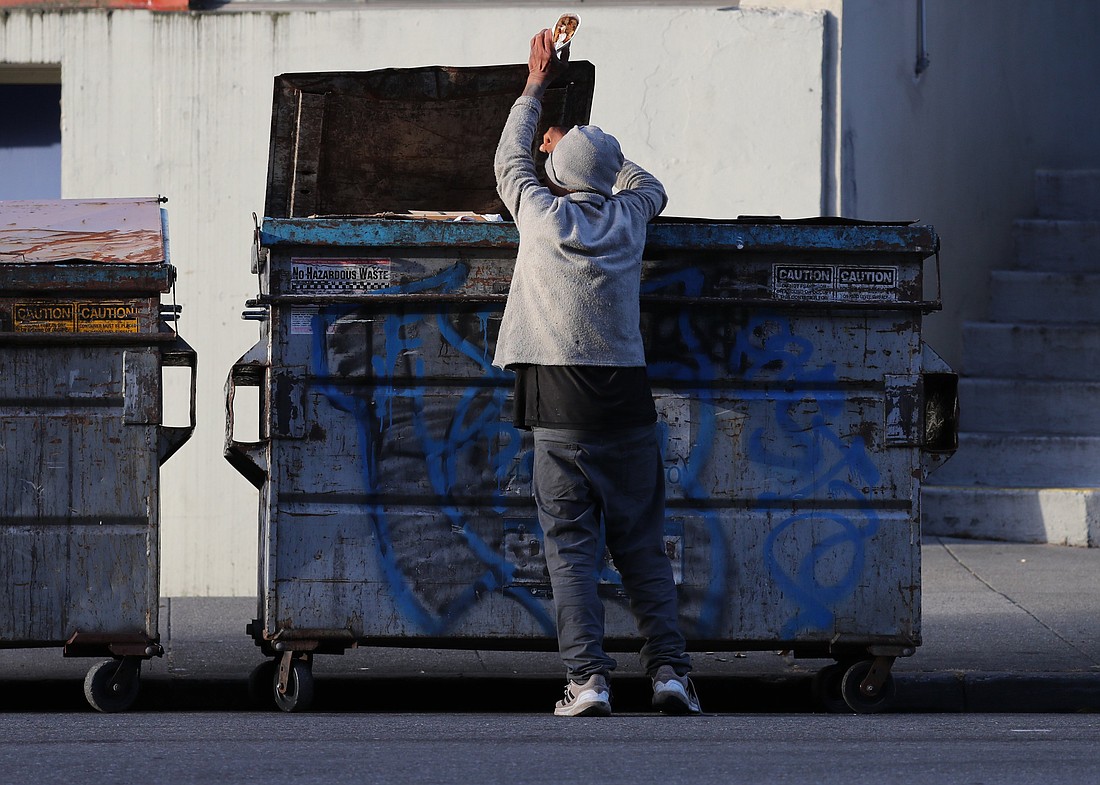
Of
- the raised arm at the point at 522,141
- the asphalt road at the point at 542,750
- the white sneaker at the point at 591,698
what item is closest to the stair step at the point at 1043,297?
the asphalt road at the point at 542,750

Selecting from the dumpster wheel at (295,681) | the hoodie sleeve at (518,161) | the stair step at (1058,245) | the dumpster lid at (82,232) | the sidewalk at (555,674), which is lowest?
the sidewalk at (555,674)

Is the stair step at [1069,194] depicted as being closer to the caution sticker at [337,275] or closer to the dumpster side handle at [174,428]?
the caution sticker at [337,275]

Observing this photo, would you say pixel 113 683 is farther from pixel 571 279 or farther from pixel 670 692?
pixel 571 279

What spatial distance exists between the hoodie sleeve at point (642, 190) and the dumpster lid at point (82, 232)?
1.46 meters

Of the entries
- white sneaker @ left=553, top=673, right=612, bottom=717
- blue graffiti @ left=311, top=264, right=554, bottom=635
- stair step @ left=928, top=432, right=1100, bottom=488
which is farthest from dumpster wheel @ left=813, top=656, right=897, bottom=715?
stair step @ left=928, top=432, right=1100, bottom=488

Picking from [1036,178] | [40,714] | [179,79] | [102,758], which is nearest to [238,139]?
[179,79]

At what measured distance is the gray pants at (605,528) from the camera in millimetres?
4719

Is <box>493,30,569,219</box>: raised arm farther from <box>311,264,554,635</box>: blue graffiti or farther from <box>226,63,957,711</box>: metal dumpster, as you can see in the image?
<box>311,264,554,635</box>: blue graffiti

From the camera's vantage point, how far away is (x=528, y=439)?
4.94 metres

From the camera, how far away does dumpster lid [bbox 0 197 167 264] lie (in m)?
4.97

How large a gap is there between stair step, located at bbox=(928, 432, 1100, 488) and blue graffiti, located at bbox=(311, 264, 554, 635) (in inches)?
162

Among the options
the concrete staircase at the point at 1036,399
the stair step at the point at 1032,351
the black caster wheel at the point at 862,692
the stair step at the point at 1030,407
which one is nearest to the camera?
the black caster wheel at the point at 862,692

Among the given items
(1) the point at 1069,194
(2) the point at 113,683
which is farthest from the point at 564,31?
(1) the point at 1069,194

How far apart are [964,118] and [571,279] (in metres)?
5.73
